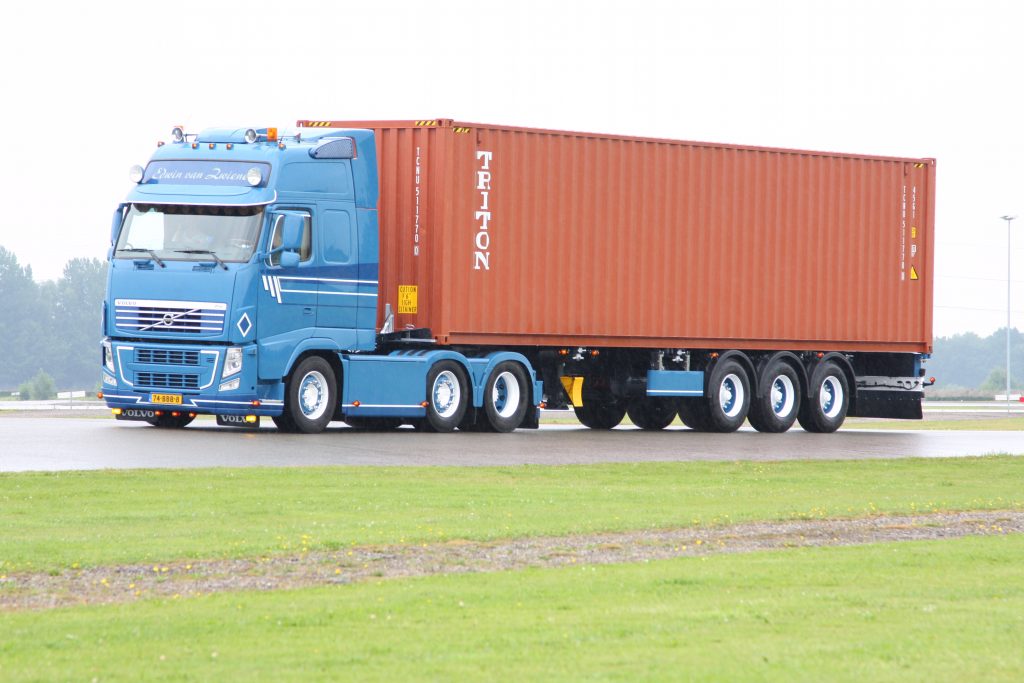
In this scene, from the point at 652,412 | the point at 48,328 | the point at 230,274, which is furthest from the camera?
the point at 48,328

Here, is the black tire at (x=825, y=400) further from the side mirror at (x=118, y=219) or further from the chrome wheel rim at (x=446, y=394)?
the side mirror at (x=118, y=219)

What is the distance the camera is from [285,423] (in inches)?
951

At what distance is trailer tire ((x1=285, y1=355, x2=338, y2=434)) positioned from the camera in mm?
23750

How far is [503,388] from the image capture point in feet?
86.6

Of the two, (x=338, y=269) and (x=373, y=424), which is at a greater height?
(x=338, y=269)

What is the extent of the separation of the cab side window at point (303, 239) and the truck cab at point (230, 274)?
0.05 feet

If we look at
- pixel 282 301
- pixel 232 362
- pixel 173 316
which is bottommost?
pixel 232 362

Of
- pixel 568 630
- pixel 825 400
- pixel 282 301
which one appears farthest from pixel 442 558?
pixel 825 400

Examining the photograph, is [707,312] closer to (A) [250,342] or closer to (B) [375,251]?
(B) [375,251]

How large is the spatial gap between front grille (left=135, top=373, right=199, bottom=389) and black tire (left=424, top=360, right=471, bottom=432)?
12.0ft

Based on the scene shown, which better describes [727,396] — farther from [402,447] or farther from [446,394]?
[402,447]

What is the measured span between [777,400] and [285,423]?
9.41m

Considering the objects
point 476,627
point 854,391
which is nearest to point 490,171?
point 854,391

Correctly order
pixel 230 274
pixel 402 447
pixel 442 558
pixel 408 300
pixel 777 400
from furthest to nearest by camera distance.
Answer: pixel 777 400 < pixel 408 300 < pixel 230 274 < pixel 402 447 < pixel 442 558
